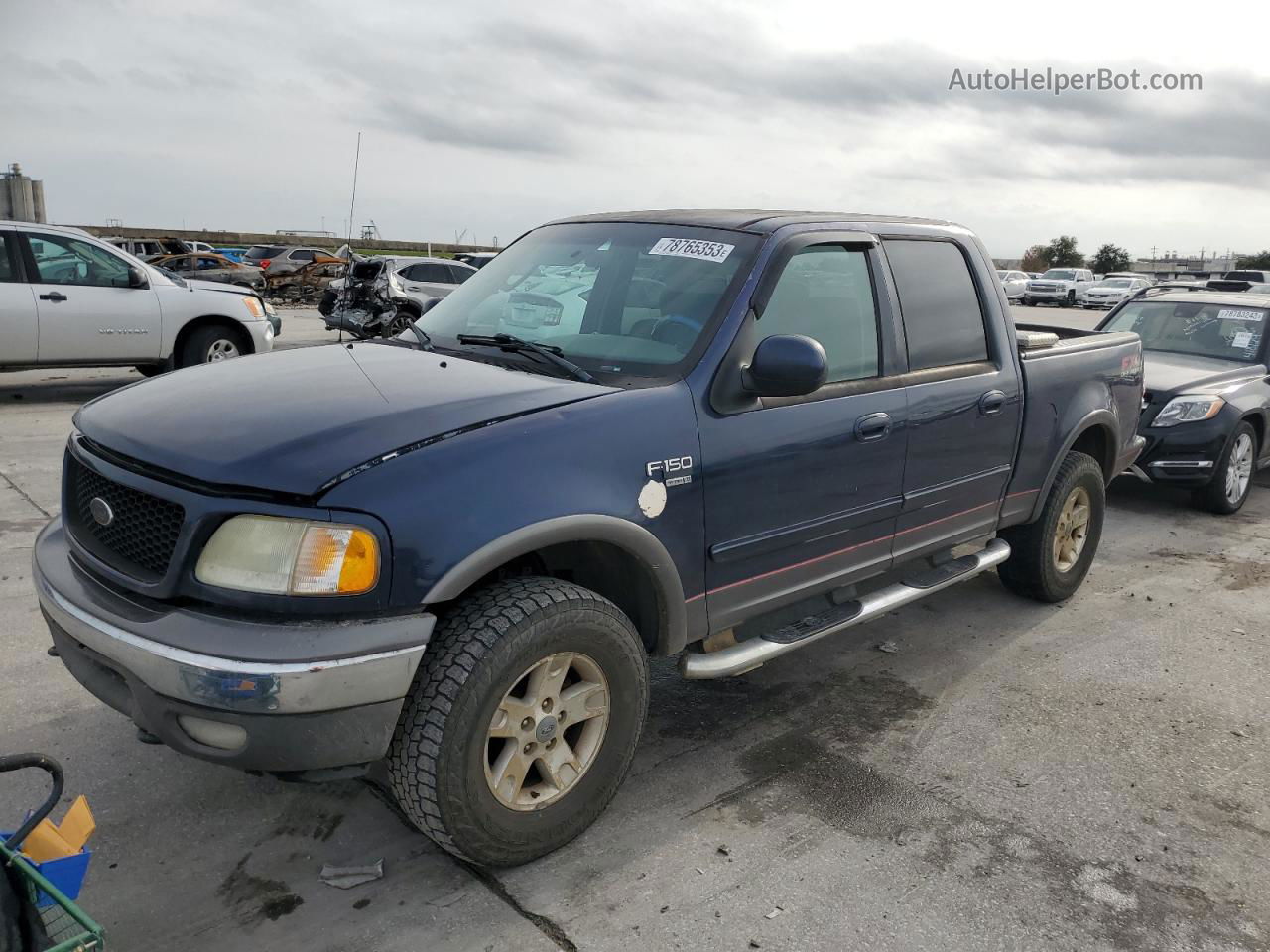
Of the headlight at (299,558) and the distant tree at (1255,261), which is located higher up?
the distant tree at (1255,261)

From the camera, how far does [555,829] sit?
2.83 metres

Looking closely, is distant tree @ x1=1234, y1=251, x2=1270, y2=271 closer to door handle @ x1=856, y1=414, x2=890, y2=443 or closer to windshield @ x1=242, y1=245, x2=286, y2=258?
windshield @ x1=242, y1=245, x2=286, y2=258

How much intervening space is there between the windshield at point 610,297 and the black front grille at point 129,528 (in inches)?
45.9

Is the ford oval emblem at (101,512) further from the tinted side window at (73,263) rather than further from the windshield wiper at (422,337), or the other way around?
the tinted side window at (73,263)

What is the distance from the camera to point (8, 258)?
935cm

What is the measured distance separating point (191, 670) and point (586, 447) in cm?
112

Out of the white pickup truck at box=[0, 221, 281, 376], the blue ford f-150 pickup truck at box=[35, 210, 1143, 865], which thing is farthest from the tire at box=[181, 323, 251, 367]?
the blue ford f-150 pickup truck at box=[35, 210, 1143, 865]

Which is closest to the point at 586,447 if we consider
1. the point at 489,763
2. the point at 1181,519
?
the point at 489,763

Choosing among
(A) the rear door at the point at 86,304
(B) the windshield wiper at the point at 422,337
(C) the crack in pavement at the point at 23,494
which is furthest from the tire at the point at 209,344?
(B) the windshield wiper at the point at 422,337

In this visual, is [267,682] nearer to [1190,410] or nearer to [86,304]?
[1190,410]

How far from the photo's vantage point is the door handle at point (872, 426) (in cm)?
354

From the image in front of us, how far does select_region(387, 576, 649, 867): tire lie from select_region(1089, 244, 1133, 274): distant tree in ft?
227

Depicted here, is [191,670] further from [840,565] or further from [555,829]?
[840,565]

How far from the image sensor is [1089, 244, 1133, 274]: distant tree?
212 ft
